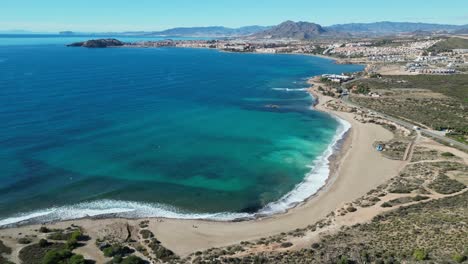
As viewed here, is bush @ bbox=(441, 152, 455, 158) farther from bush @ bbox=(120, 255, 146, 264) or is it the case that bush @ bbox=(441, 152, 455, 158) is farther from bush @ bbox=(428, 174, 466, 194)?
bush @ bbox=(120, 255, 146, 264)

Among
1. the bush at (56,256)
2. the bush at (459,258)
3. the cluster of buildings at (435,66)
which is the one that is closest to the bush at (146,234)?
the bush at (56,256)

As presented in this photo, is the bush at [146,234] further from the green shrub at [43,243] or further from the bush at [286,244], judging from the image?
the bush at [286,244]

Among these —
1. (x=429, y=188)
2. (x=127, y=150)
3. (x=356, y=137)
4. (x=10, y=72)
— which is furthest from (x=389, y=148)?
(x=10, y=72)

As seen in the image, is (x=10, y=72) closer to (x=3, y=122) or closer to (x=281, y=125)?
(x=3, y=122)

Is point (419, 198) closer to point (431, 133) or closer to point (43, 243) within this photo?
point (431, 133)

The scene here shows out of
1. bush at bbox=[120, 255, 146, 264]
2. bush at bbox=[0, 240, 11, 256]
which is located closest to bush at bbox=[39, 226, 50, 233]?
bush at bbox=[0, 240, 11, 256]

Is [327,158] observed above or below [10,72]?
below
